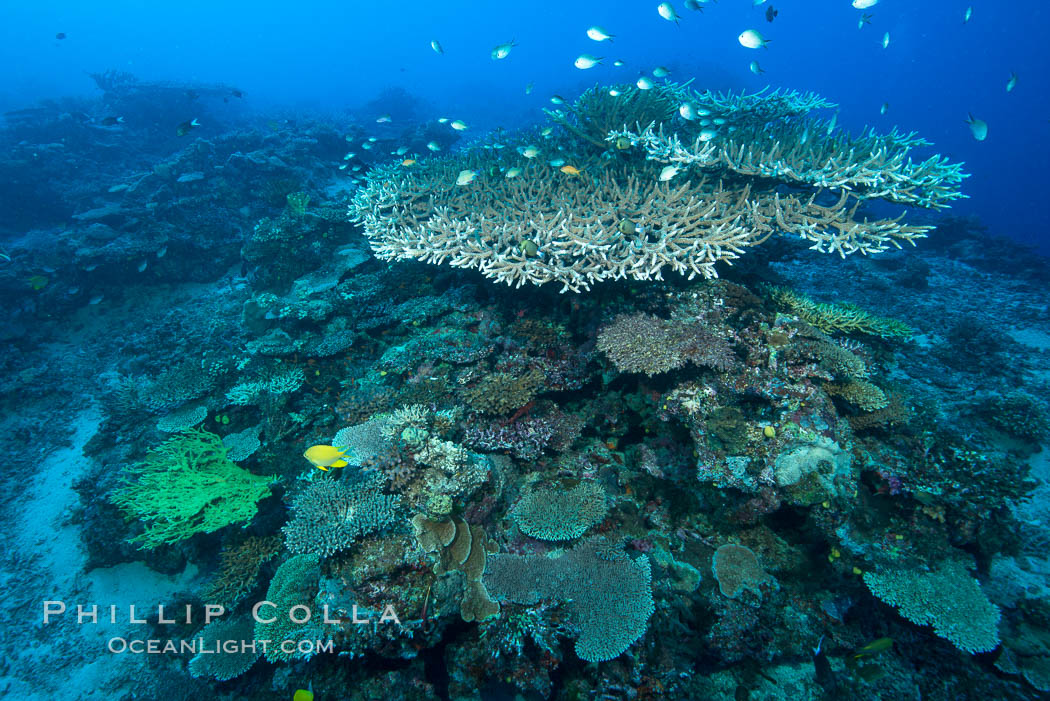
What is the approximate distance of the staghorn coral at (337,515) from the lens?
3514mm

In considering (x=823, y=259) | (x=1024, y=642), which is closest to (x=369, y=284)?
(x=1024, y=642)

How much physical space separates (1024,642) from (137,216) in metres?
17.9

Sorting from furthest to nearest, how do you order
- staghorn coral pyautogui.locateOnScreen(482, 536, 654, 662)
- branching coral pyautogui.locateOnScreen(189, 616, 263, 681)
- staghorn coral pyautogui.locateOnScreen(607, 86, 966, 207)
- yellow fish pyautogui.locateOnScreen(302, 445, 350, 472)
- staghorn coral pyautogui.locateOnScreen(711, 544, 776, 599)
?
staghorn coral pyautogui.locateOnScreen(607, 86, 966, 207) → branching coral pyautogui.locateOnScreen(189, 616, 263, 681) → yellow fish pyautogui.locateOnScreen(302, 445, 350, 472) → staghorn coral pyautogui.locateOnScreen(711, 544, 776, 599) → staghorn coral pyautogui.locateOnScreen(482, 536, 654, 662)

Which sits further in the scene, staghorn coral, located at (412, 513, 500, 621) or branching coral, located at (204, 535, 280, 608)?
branching coral, located at (204, 535, 280, 608)

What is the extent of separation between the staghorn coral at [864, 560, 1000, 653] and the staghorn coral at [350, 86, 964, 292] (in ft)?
10.4

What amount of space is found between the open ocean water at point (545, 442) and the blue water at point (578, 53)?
30058mm

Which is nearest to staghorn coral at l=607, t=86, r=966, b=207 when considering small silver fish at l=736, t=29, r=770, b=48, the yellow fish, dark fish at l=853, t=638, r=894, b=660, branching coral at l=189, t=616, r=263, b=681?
small silver fish at l=736, t=29, r=770, b=48

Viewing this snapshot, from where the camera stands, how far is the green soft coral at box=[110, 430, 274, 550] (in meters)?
4.78

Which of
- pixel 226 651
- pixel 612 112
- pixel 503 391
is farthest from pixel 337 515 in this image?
pixel 612 112

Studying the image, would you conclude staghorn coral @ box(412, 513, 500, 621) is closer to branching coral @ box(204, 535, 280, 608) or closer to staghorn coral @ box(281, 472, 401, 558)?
staghorn coral @ box(281, 472, 401, 558)

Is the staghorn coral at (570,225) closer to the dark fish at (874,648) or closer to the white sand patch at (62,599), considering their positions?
the dark fish at (874,648)

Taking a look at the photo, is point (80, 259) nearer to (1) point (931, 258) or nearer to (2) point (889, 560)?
(2) point (889, 560)

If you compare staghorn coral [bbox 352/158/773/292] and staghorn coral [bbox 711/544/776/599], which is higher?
staghorn coral [bbox 352/158/773/292]

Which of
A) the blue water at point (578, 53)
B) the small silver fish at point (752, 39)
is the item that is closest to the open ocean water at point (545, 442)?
the small silver fish at point (752, 39)
